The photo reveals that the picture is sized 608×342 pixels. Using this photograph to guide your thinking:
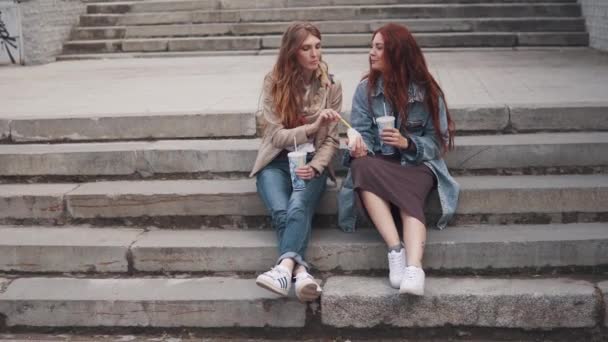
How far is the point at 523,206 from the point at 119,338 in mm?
2413

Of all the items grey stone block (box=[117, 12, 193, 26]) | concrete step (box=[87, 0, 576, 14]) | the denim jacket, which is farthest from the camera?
grey stone block (box=[117, 12, 193, 26])

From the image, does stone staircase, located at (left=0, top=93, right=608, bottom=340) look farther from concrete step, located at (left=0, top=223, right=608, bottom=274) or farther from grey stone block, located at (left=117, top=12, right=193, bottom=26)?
grey stone block, located at (left=117, top=12, right=193, bottom=26)

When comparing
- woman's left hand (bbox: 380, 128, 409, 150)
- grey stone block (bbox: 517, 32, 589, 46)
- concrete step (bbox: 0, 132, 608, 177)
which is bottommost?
concrete step (bbox: 0, 132, 608, 177)

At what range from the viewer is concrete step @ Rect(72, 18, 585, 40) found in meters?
10.2

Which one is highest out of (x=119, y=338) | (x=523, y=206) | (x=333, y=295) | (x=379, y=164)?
(x=379, y=164)

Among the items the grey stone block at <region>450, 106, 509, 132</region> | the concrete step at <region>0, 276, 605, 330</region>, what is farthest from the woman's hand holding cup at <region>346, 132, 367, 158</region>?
the grey stone block at <region>450, 106, 509, 132</region>

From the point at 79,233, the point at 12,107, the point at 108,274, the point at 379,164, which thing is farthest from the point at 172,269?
the point at 12,107

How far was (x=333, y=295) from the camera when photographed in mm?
3938

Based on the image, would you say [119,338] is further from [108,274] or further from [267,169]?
[267,169]

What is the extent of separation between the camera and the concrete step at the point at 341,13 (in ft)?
34.6

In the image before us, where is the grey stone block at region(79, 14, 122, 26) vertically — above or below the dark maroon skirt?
above

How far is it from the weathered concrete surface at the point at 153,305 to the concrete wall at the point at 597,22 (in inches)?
267

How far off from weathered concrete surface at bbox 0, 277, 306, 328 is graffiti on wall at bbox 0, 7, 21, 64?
6.69m

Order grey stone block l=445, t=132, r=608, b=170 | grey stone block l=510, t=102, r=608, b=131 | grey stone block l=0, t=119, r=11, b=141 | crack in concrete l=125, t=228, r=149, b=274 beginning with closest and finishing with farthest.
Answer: crack in concrete l=125, t=228, r=149, b=274 → grey stone block l=445, t=132, r=608, b=170 → grey stone block l=510, t=102, r=608, b=131 → grey stone block l=0, t=119, r=11, b=141
